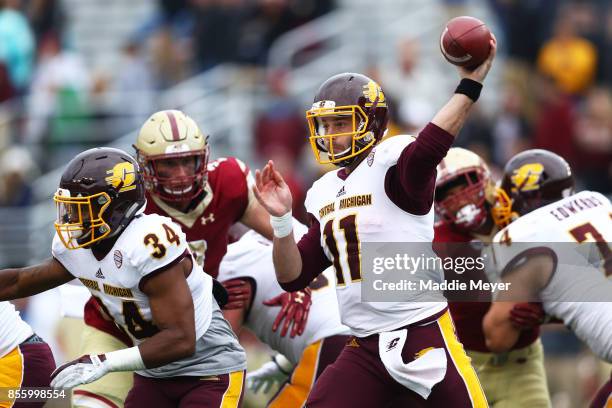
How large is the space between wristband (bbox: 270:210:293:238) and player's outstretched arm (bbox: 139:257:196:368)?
1.80ft

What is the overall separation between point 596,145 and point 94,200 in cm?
731

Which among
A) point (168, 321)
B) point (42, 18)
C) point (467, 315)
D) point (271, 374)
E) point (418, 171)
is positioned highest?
point (42, 18)

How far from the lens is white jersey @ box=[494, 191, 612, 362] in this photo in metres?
6.28

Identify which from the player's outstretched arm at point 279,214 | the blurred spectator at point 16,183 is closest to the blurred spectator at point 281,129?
the blurred spectator at point 16,183

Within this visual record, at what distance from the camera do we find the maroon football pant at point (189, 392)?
19.0ft

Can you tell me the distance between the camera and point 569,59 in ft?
40.2

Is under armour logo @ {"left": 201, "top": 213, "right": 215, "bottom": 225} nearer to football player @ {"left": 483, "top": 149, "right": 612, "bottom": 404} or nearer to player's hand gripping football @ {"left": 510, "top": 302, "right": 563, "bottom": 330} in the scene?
football player @ {"left": 483, "top": 149, "right": 612, "bottom": 404}

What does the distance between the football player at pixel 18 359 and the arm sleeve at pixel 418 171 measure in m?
2.00

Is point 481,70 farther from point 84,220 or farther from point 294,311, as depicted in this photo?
point 294,311

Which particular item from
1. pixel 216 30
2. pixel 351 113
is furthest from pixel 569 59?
pixel 351 113

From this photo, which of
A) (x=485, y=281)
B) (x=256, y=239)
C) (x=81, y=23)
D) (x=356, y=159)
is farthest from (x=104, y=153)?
(x=81, y=23)

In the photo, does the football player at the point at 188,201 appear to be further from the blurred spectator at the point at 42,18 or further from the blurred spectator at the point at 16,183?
the blurred spectator at the point at 42,18

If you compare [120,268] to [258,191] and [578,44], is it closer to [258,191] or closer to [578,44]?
[258,191]

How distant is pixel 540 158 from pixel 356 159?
1.61 metres
